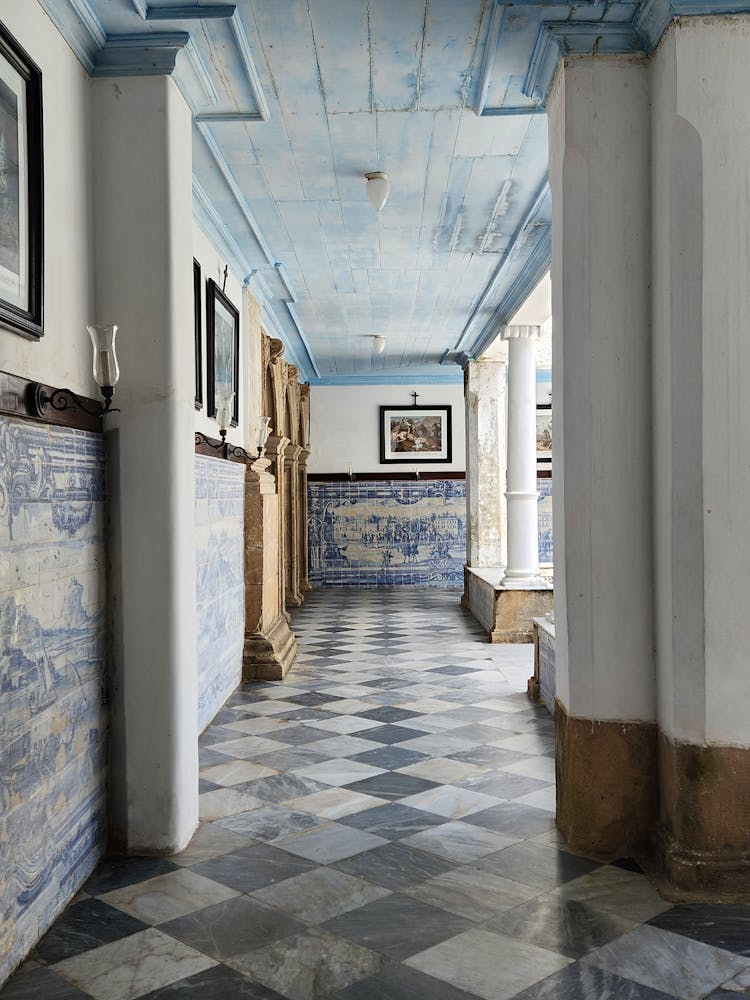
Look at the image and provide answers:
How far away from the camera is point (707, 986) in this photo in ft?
8.25

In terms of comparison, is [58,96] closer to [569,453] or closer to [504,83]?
[504,83]

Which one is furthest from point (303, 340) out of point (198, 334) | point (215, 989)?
point (215, 989)

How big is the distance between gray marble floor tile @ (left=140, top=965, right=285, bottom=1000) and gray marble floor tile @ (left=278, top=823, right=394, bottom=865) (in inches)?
34.1

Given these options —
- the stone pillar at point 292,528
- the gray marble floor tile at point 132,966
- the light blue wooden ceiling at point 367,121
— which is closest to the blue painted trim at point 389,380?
the stone pillar at point 292,528

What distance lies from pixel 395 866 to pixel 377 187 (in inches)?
141

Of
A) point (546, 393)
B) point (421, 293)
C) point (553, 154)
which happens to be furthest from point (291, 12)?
point (546, 393)

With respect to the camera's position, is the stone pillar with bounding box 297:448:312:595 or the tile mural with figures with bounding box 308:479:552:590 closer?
the stone pillar with bounding box 297:448:312:595

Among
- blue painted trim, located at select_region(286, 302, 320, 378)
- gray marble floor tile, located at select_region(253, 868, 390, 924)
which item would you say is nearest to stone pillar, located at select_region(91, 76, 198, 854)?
gray marble floor tile, located at select_region(253, 868, 390, 924)

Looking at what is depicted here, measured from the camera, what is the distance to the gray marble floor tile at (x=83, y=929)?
9.02 feet

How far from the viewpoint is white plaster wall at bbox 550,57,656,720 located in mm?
3477

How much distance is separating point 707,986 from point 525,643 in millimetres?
5991

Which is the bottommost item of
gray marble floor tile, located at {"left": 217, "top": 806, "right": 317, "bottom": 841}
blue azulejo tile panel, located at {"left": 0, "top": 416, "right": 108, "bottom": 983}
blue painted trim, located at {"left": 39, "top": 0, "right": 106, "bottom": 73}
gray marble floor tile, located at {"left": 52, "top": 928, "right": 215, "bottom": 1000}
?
gray marble floor tile, located at {"left": 217, "top": 806, "right": 317, "bottom": 841}

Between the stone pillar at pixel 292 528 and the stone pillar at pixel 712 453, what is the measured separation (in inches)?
343

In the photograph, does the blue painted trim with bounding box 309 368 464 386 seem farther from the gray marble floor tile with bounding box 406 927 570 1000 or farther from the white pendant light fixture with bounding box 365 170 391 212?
the gray marble floor tile with bounding box 406 927 570 1000
